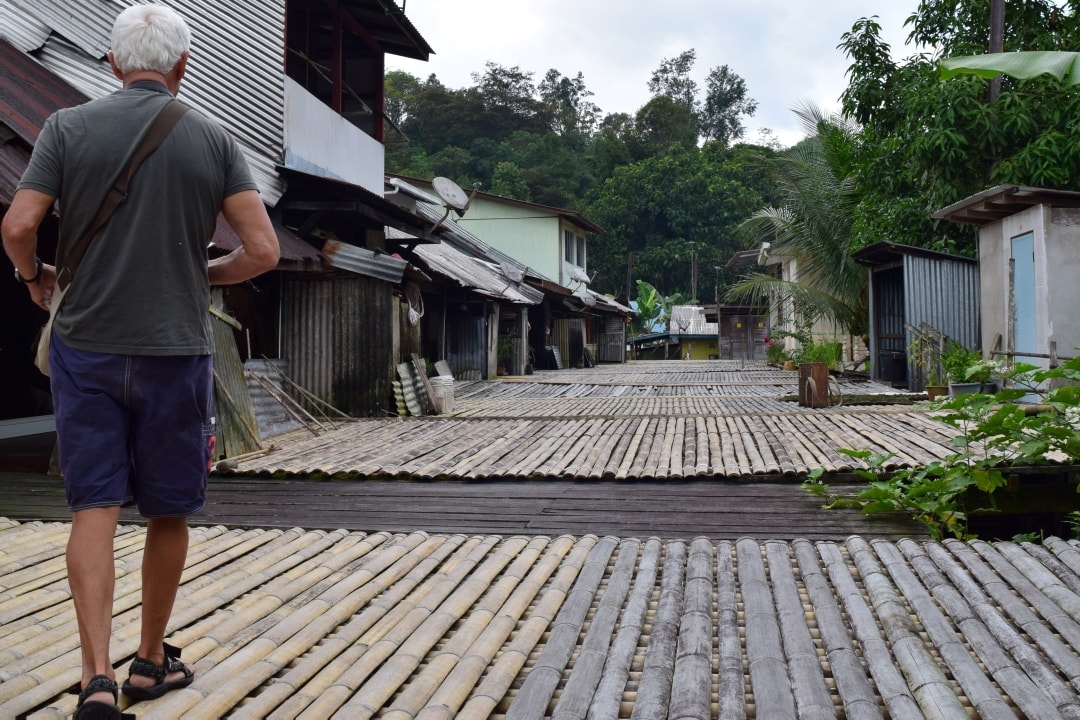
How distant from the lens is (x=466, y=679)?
2389mm

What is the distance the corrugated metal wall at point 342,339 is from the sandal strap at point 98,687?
7.81 metres

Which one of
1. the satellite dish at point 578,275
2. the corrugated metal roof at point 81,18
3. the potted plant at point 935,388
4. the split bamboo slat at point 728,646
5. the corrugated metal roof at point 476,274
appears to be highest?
the corrugated metal roof at point 81,18

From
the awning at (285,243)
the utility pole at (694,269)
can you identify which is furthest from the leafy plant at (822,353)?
the utility pole at (694,269)

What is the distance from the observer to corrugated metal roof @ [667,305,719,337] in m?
41.8

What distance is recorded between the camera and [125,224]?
2.23m

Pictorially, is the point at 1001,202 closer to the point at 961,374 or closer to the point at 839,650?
the point at 961,374

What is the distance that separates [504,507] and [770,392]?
31.9ft

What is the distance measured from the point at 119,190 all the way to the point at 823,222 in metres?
18.5

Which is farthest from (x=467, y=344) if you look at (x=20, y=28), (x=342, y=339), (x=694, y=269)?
(x=694, y=269)

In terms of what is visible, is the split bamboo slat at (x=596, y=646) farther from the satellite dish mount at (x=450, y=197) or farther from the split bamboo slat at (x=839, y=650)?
the satellite dish mount at (x=450, y=197)

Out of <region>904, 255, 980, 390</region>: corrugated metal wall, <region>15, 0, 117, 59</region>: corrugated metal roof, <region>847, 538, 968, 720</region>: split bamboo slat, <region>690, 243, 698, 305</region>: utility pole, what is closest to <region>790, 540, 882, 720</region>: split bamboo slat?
<region>847, 538, 968, 720</region>: split bamboo slat

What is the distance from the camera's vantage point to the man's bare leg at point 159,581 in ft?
7.49

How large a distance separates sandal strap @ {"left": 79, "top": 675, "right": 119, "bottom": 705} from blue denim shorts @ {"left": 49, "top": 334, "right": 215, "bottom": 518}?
0.39m

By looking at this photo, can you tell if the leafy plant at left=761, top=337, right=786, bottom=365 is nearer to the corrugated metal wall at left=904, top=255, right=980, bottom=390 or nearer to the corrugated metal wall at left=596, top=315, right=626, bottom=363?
the corrugated metal wall at left=596, top=315, right=626, bottom=363
